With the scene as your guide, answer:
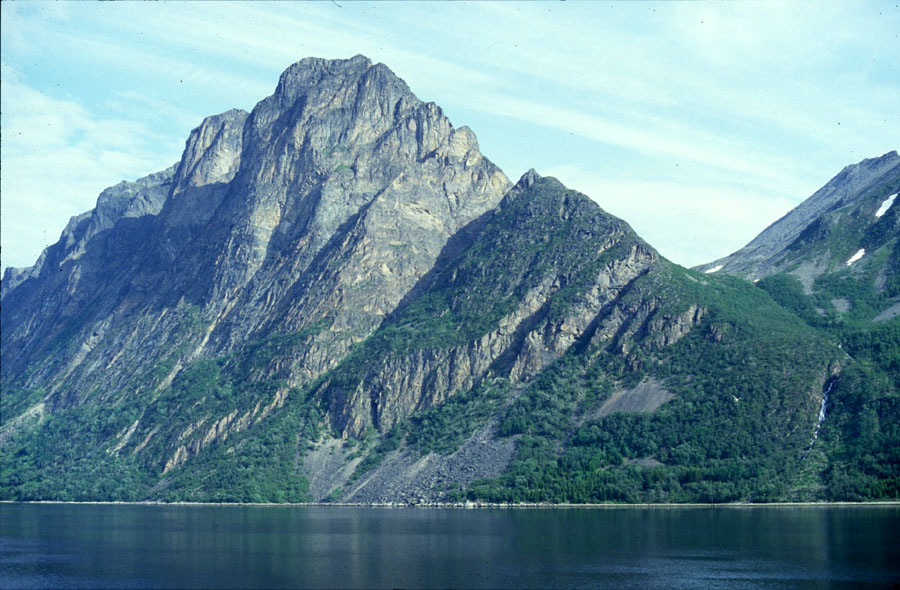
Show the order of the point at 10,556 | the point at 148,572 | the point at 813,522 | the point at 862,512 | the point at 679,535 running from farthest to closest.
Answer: the point at 862,512 → the point at 813,522 → the point at 679,535 → the point at 10,556 → the point at 148,572

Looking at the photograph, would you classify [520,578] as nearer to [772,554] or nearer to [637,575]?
[637,575]

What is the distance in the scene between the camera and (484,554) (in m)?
136

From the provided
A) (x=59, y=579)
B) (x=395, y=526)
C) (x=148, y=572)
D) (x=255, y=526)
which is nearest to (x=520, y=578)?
(x=148, y=572)

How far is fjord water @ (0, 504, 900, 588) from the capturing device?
113875 millimetres

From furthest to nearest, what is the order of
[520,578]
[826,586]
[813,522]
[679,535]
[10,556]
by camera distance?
[813,522] → [679,535] → [10,556] → [520,578] → [826,586]

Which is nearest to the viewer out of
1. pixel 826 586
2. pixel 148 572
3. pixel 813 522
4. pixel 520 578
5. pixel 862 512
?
pixel 826 586

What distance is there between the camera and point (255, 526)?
639 feet

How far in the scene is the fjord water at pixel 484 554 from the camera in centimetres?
11388

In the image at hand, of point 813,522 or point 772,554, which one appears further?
point 813,522

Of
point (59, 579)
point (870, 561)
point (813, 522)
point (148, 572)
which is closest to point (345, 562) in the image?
point (148, 572)

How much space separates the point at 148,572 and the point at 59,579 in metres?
10.2

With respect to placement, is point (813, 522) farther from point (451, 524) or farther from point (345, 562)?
point (345, 562)

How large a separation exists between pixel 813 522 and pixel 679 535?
89.5 ft

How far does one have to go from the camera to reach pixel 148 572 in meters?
124
